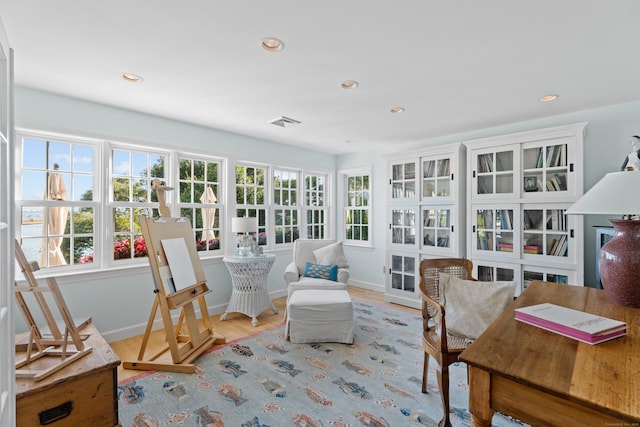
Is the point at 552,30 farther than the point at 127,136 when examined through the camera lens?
No

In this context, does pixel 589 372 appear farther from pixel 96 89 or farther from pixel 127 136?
pixel 127 136

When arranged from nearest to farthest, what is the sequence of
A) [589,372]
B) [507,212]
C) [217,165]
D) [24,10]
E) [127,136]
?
1. [589,372]
2. [24,10]
3. [127,136]
4. [507,212]
5. [217,165]

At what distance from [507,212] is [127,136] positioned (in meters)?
4.31

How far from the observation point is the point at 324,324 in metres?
3.07

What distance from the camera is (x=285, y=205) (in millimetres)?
5027

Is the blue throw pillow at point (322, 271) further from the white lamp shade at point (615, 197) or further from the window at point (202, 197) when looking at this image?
the white lamp shade at point (615, 197)

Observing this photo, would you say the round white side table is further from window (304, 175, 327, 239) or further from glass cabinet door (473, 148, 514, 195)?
glass cabinet door (473, 148, 514, 195)

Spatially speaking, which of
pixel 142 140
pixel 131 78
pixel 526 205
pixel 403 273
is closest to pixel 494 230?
pixel 526 205

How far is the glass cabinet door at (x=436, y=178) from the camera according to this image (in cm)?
411

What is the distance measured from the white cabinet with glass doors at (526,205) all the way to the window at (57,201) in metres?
4.28

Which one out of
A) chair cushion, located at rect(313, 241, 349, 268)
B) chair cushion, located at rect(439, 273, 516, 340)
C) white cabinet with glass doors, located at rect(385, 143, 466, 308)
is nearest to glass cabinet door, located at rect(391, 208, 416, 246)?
white cabinet with glass doors, located at rect(385, 143, 466, 308)

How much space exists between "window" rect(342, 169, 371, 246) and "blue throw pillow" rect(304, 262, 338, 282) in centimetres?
171

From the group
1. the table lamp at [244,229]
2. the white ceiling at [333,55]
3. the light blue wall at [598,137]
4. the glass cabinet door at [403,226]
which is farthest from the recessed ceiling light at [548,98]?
the table lamp at [244,229]

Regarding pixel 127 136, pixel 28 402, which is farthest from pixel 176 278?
pixel 127 136
